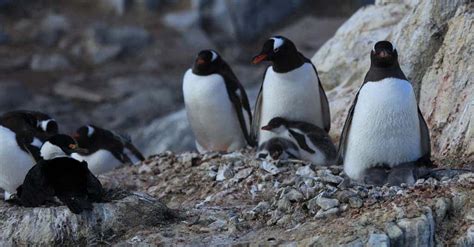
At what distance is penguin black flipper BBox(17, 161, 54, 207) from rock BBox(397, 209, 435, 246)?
8.23 ft

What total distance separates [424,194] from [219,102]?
4.68 meters

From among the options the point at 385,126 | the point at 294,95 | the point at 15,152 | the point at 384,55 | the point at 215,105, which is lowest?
the point at 215,105

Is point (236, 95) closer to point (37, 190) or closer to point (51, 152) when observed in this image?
point (51, 152)

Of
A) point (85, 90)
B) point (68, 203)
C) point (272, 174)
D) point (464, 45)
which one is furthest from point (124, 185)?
point (85, 90)

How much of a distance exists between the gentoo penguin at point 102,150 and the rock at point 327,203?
493cm

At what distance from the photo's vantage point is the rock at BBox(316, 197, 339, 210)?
308 inches

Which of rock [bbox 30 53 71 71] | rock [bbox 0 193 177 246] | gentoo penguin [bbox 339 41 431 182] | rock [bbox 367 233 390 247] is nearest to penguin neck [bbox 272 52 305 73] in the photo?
gentoo penguin [bbox 339 41 431 182]

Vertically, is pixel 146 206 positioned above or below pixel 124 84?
above

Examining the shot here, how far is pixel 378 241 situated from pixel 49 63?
14.3m

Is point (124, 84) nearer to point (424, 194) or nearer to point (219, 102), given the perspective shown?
point (219, 102)

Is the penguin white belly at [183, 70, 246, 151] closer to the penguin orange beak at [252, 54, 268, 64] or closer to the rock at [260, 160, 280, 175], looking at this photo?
the penguin orange beak at [252, 54, 268, 64]

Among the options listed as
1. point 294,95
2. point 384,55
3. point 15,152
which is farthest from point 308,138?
point 15,152

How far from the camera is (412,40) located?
10.4 metres

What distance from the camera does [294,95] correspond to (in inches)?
432
